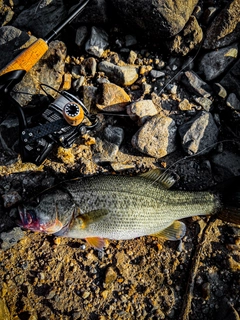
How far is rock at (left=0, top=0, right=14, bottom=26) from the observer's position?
4.99m

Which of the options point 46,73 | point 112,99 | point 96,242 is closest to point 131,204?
point 96,242

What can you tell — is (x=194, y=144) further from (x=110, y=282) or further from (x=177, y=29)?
(x=110, y=282)

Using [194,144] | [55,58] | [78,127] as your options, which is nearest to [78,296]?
[78,127]

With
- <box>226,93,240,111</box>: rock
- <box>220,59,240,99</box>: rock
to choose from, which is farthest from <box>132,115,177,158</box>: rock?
<box>220,59,240,99</box>: rock

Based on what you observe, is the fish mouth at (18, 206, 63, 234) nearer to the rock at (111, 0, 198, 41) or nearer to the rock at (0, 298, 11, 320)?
the rock at (0, 298, 11, 320)

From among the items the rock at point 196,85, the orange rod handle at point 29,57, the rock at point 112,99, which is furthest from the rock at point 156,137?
the orange rod handle at point 29,57

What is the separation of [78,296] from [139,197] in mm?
1445

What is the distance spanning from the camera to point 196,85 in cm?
484

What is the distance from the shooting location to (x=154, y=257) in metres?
4.53

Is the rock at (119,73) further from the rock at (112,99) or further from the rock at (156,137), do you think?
the rock at (156,137)

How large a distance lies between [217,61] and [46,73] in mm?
2378

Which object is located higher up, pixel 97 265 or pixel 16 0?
pixel 16 0

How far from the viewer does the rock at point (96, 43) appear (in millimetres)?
4852

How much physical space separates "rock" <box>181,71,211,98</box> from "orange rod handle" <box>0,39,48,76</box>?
1974 mm
